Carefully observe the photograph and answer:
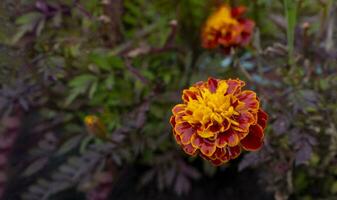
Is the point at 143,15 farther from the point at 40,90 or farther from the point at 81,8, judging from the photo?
the point at 40,90

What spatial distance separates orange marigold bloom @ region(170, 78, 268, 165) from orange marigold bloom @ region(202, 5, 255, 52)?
0.41 meters

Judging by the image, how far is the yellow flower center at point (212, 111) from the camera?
978mm

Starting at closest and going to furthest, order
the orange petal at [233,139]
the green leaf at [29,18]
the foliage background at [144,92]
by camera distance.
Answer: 1. the orange petal at [233,139]
2. the foliage background at [144,92]
3. the green leaf at [29,18]

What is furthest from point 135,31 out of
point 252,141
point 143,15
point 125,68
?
point 252,141

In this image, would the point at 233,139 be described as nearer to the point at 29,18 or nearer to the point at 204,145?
the point at 204,145

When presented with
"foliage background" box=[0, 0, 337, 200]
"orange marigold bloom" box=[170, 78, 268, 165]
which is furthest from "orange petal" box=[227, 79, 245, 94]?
"foliage background" box=[0, 0, 337, 200]

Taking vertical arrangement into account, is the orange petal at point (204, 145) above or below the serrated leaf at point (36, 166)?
above

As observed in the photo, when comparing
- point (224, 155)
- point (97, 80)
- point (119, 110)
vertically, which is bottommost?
point (119, 110)

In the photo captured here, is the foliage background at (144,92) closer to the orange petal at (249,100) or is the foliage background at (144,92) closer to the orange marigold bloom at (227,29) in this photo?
the orange marigold bloom at (227,29)

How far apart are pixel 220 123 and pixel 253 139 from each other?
0.22ft

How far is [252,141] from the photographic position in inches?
38.7

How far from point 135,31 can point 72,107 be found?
295 millimetres

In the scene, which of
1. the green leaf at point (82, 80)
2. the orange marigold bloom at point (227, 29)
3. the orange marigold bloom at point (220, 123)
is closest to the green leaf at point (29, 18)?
the green leaf at point (82, 80)

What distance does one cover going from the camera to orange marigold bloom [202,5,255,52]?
141cm
